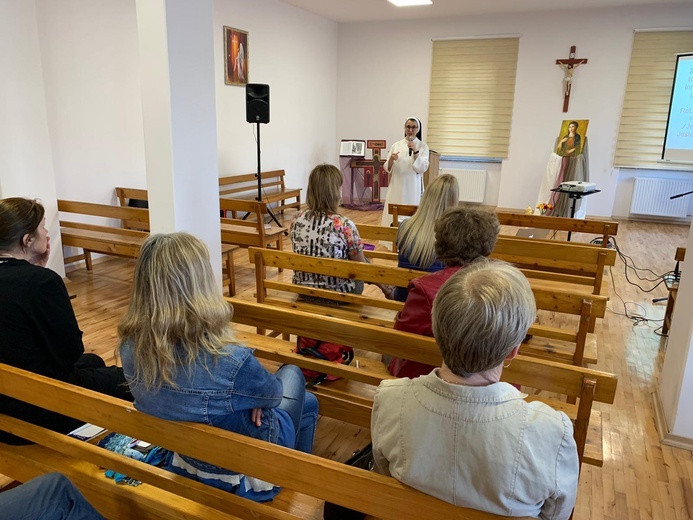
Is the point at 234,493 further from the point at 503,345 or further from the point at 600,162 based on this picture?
the point at 600,162

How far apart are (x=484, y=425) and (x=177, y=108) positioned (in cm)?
286

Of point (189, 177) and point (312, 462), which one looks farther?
point (189, 177)

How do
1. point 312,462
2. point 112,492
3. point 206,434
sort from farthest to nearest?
point 112,492 → point 206,434 → point 312,462

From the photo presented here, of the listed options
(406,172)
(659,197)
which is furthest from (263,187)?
(659,197)

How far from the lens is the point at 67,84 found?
15.6 ft

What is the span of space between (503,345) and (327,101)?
9321 millimetres

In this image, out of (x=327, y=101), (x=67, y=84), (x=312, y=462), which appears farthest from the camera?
(x=327, y=101)

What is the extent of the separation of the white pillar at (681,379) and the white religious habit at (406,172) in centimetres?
350

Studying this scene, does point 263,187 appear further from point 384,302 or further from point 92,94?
point 384,302

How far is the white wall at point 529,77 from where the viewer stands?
8031 millimetres

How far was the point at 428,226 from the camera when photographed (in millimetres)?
2721

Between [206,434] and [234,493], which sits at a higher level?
[206,434]

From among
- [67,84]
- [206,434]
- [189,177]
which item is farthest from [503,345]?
[67,84]

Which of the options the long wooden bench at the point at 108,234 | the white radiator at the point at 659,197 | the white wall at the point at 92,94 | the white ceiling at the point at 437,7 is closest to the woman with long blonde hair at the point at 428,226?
the long wooden bench at the point at 108,234
